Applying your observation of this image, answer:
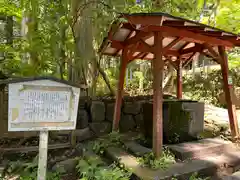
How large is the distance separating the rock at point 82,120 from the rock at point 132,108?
50.8 inches

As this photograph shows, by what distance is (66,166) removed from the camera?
3596 mm

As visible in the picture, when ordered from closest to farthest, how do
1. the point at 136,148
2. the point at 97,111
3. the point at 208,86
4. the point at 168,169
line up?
the point at 168,169
the point at 136,148
the point at 97,111
the point at 208,86

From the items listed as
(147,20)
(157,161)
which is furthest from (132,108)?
(147,20)

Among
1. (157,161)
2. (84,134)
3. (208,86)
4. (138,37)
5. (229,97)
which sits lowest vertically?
(157,161)

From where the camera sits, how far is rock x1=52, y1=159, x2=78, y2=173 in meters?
3.51

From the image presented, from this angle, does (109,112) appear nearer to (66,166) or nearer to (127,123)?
(127,123)

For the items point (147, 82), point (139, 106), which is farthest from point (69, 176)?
point (147, 82)

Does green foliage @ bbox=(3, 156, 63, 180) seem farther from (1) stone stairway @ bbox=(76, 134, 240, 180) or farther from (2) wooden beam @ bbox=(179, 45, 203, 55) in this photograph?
(2) wooden beam @ bbox=(179, 45, 203, 55)

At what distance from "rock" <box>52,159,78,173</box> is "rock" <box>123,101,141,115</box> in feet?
7.89

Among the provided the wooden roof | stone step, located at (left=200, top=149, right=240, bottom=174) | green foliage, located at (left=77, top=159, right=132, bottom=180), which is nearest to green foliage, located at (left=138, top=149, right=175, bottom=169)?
green foliage, located at (left=77, top=159, right=132, bottom=180)

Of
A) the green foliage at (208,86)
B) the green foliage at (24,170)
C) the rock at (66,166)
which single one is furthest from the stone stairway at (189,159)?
the green foliage at (208,86)

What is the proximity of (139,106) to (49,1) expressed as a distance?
3.79 m

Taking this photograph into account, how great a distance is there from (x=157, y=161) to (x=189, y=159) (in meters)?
0.75

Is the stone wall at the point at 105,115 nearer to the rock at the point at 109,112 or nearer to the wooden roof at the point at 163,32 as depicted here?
the rock at the point at 109,112
